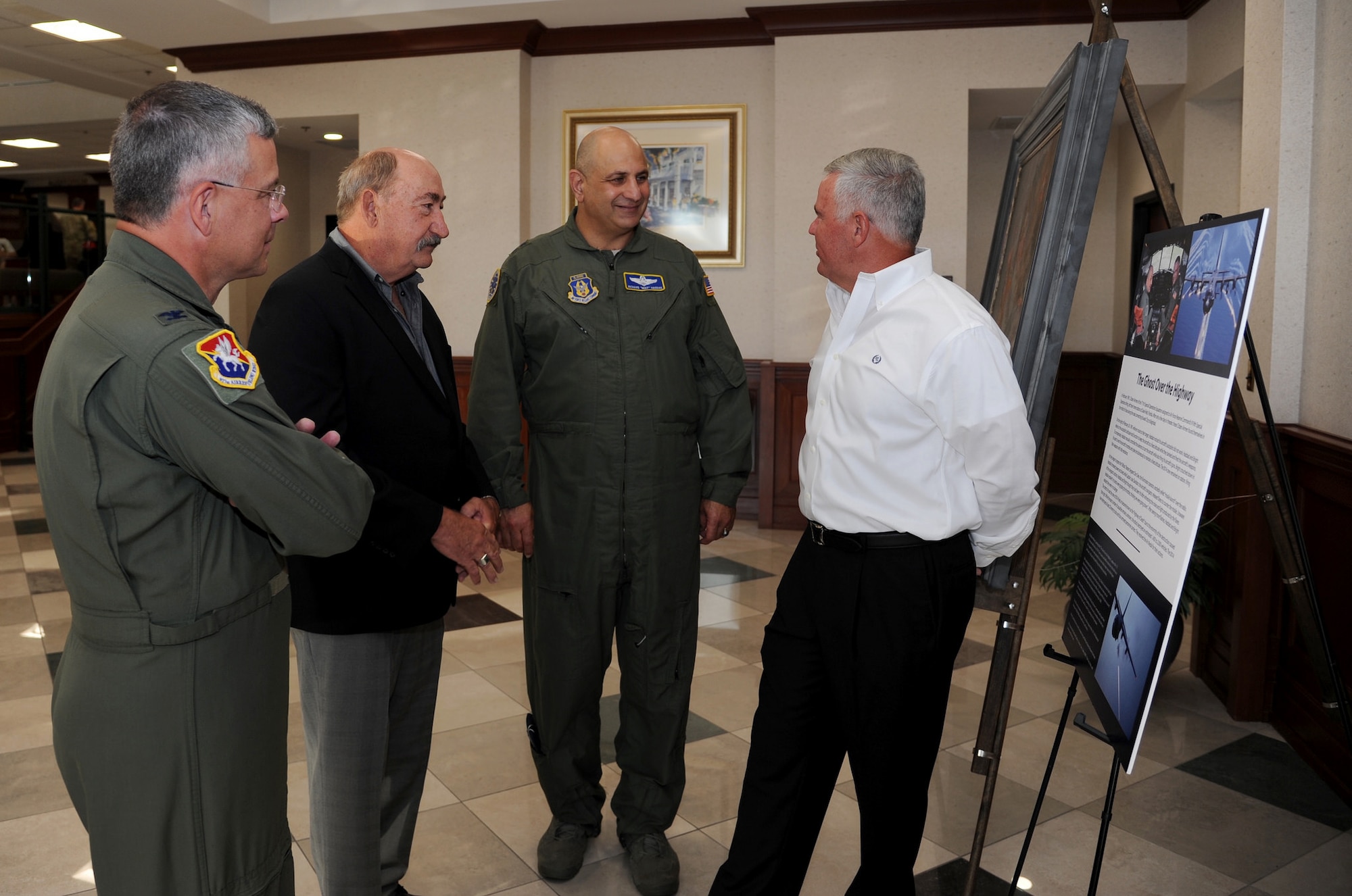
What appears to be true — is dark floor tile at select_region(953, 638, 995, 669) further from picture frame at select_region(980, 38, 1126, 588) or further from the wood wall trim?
the wood wall trim

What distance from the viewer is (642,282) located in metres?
2.43

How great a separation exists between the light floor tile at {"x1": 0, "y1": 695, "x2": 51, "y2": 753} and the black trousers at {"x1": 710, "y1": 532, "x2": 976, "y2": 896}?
8.05ft

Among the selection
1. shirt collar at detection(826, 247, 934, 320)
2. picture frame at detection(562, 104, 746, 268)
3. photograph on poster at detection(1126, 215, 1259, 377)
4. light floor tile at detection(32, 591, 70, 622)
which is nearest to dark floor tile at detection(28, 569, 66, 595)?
light floor tile at detection(32, 591, 70, 622)

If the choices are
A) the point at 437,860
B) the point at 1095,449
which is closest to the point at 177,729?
the point at 437,860

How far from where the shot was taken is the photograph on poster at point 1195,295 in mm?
1557

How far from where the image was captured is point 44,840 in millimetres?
2570

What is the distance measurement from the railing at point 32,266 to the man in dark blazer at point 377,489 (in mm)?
9600

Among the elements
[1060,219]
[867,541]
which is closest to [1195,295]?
[1060,219]

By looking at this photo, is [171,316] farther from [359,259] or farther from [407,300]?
[407,300]

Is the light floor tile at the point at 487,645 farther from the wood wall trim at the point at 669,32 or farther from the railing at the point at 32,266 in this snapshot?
the railing at the point at 32,266

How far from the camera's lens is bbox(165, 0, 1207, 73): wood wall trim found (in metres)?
6.14

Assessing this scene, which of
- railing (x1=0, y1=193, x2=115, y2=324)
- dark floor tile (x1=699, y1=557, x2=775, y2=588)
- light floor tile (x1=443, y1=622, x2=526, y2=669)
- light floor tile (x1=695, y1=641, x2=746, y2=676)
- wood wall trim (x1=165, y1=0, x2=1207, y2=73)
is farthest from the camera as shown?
railing (x1=0, y1=193, x2=115, y2=324)

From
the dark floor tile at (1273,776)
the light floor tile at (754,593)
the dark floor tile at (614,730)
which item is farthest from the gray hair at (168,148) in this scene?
the light floor tile at (754,593)

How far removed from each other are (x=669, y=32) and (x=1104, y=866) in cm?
590
